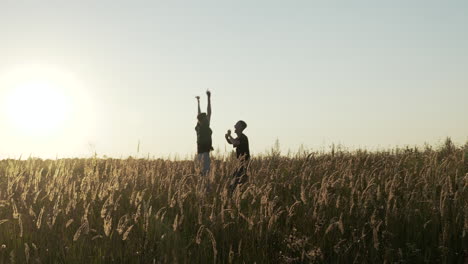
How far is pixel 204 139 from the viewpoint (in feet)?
34.2

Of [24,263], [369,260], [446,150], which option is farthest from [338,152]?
[24,263]

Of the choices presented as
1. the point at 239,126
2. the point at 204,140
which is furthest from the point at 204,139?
the point at 239,126

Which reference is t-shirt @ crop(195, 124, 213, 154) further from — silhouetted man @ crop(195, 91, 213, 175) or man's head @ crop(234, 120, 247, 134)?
man's head @ crop(234, 120, 247, 134)

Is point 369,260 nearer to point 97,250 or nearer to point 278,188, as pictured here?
point 97,250

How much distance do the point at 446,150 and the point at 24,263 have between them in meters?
11.8

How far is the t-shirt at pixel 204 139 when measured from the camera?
10.4 metres

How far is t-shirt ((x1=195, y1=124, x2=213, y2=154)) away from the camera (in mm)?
10438

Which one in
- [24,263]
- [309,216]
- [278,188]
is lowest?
[24,263]

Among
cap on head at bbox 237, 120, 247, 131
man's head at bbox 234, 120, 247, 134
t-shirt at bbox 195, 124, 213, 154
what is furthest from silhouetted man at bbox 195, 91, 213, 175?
cap on head at bbox 237, 120, 247, 131

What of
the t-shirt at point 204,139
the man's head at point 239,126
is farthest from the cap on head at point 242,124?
the t-shirt at point 204,139

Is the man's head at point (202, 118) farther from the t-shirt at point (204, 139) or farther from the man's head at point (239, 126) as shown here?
the man's head at point (239, 126)

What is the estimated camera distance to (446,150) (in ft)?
43.2

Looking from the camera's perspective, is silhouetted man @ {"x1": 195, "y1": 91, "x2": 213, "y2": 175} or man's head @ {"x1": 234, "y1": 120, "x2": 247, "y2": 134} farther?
silhouetted man @ {"x1": 195, "y1": 91, "x2": 213, "y2": 175}

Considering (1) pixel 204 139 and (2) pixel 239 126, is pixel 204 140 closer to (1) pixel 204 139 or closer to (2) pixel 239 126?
(1) pixel 204 139
